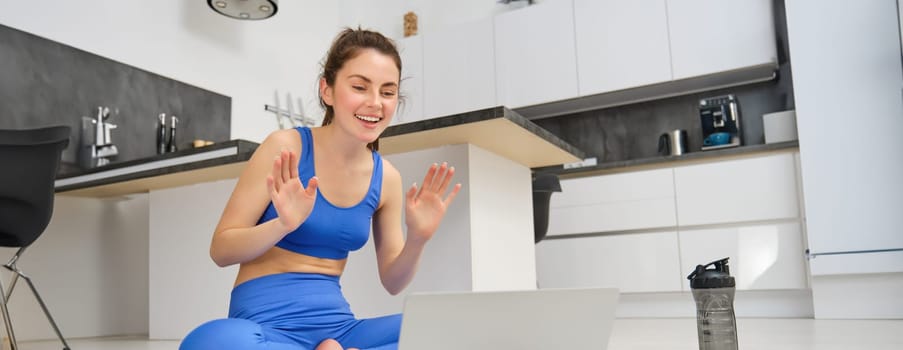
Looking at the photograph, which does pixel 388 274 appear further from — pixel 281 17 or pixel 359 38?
pixel 281 17

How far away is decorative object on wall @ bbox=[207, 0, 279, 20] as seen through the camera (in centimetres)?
405

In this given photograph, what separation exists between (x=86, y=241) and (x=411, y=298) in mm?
3173

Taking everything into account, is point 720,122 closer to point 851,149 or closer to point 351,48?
point 851,149

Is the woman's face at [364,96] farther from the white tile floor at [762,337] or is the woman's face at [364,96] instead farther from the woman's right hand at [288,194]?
the white tile floor at [762,337]

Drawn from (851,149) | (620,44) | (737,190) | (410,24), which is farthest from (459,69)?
(851,149)

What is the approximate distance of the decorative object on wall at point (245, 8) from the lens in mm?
4055

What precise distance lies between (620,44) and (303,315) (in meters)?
3.53

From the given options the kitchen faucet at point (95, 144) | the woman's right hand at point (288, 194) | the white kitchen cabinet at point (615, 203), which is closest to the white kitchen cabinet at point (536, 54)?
the white kitchen cabinet at point (615, 203)

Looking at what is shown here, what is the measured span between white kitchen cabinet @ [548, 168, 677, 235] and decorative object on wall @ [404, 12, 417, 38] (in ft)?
6.35

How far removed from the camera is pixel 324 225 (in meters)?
1.42

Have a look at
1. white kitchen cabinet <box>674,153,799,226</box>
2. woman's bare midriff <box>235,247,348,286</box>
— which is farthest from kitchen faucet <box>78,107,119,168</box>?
white kitchen cabinet <box>674,153,799,226</box>

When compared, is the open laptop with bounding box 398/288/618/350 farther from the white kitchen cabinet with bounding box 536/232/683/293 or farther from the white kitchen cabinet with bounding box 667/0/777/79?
the white kitchen cabinet with bounding box 667/0/777/79

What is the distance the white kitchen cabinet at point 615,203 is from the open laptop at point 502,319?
9.34 feet

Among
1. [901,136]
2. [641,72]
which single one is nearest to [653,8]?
[641,72]
